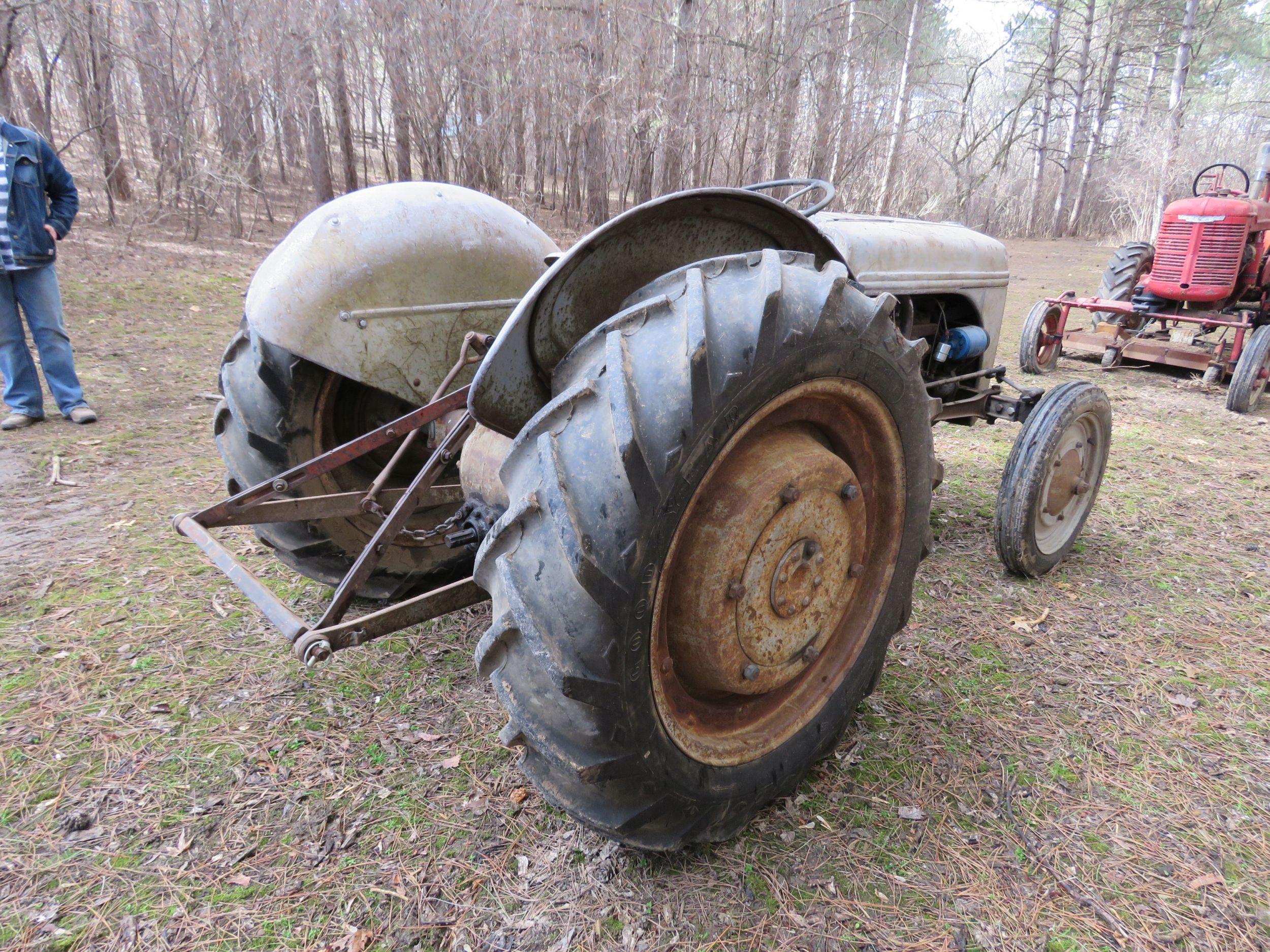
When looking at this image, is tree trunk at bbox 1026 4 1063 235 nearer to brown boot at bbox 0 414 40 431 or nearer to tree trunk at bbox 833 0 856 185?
tree trunk at bbox 833 0 856 185

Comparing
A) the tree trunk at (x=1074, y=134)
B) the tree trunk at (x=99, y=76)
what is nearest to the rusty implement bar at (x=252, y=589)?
the tree trunk at (x=99, y=76)

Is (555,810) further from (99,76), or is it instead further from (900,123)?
(900,123)

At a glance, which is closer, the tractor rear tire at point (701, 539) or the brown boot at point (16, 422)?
the tractor rear tire at point (701, 539)

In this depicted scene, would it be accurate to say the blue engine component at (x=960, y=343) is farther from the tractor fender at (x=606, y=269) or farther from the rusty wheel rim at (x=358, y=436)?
the rusty wheel rim at (x=358, y=436)

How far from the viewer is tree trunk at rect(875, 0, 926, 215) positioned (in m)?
12.9

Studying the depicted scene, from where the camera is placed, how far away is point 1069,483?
3148 mm

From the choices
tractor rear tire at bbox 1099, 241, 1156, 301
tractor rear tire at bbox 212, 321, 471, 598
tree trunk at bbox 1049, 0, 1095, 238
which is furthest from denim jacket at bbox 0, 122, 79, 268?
tree trunk at bbox 1049, 0, 1095, 238

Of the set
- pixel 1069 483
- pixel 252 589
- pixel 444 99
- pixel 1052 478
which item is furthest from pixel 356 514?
pixel 444 99

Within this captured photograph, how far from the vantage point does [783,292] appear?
1.46 meters

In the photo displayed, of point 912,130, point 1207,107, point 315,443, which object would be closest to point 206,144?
point 315,443

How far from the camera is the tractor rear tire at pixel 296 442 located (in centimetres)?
222

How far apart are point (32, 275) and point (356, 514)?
395 cm

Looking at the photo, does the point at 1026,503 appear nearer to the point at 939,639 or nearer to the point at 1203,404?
the point at 939,639

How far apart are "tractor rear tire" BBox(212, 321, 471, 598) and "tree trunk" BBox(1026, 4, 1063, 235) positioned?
21437 mm
